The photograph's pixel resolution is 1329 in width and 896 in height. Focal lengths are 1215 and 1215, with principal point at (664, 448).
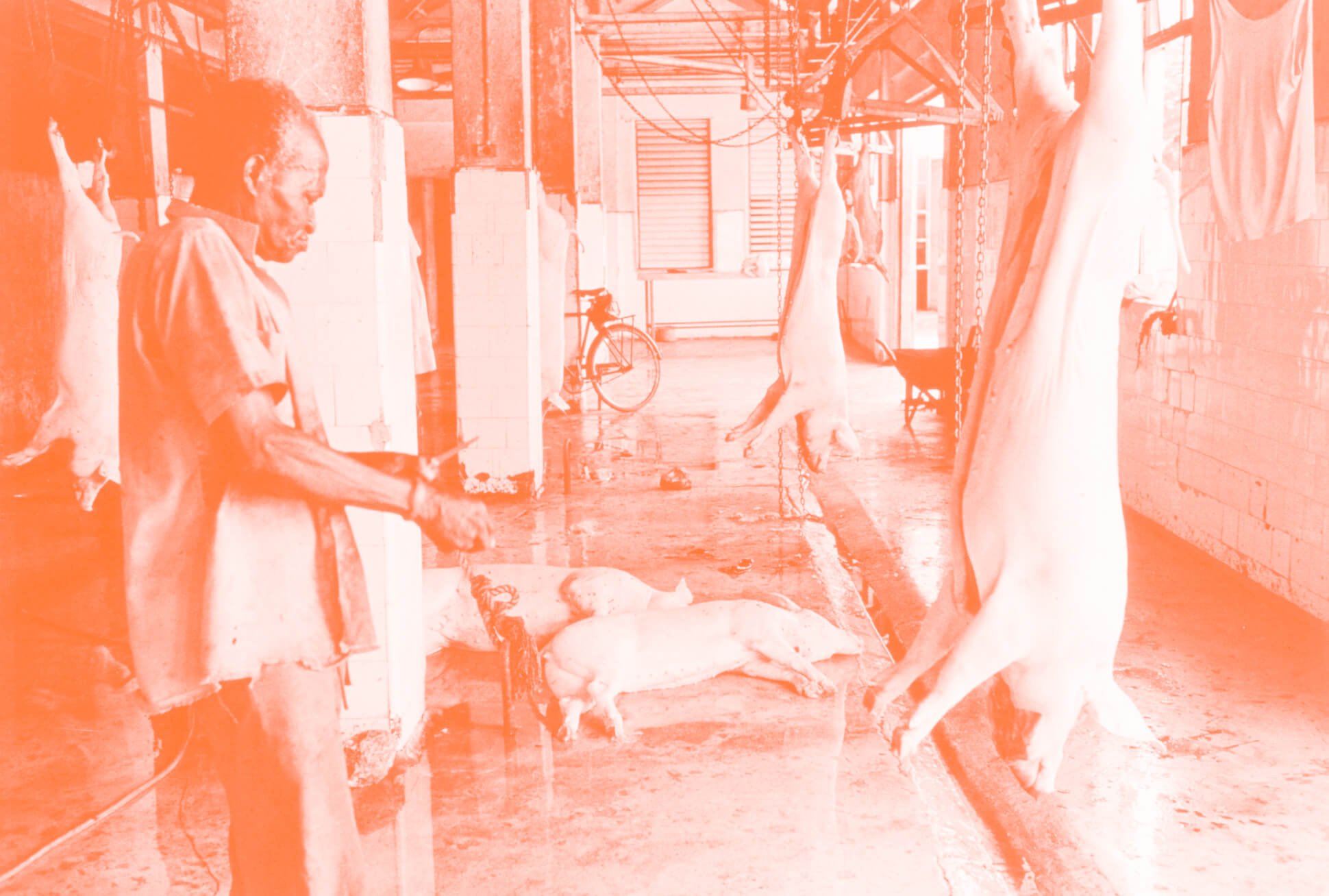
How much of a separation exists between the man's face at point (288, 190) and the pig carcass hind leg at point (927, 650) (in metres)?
1.41

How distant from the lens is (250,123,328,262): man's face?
2311mm

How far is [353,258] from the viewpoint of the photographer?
12.8 feet

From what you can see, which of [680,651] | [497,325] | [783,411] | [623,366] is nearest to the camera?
[680,651]

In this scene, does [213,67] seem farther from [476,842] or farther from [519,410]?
[476,842]

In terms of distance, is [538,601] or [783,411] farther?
[783,411]

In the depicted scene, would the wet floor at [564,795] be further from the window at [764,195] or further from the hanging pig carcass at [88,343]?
the window at [764,195]

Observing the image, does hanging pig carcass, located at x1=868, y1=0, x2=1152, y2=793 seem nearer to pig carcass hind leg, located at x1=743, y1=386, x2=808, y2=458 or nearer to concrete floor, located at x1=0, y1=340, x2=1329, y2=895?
concrete floor, located at x1=0, y1=340, x2=1329, y2=895

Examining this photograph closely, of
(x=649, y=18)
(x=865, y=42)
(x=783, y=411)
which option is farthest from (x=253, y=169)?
(x=649, y=18)

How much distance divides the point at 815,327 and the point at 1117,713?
332 cm

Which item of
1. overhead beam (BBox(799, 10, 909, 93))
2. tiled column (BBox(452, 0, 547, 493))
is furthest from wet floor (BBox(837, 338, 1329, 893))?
tiled column (BBox(452, 0, 547, 493))

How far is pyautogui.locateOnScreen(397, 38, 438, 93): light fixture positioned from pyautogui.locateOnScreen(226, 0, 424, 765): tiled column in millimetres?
7206

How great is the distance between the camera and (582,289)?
1347 cm

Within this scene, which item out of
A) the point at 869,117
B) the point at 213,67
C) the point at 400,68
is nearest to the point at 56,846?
the point at 869,117

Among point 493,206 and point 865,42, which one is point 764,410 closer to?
point 865,42
